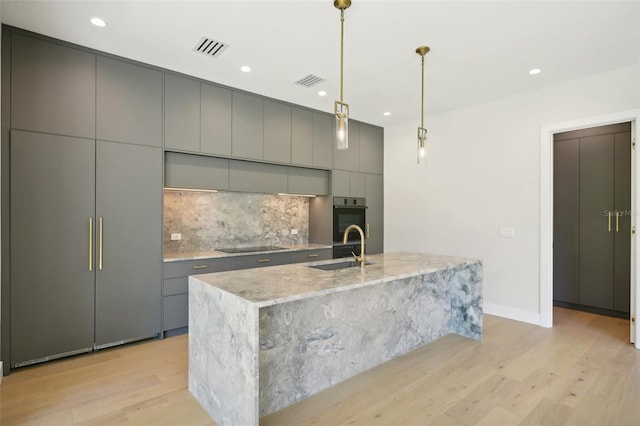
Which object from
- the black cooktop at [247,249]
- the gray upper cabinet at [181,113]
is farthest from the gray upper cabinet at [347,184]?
the gray upper cabinet at [181,113]

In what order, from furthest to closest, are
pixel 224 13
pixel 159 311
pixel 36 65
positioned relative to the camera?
pixel 159 311 < pixel 36 65 < pixel 224 13

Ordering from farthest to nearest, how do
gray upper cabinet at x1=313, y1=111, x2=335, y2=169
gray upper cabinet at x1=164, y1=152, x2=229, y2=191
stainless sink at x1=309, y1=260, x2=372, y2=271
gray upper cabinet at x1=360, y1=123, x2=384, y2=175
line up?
gray upper cabinet at x1=360, y1=123, x2=384, y2=175 → gray upper cabinet at x1=313, y1=111, x2=335, y2=169 → gray upper cabinet at x1=164, y1=152, x2=229, y2=191 → stainless sink at x1=309, y1=260, x2=372, y2=271

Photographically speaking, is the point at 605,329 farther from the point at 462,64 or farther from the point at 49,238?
the point at 49,238

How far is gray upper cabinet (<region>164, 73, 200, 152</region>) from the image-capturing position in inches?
137

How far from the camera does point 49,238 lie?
2.84 m

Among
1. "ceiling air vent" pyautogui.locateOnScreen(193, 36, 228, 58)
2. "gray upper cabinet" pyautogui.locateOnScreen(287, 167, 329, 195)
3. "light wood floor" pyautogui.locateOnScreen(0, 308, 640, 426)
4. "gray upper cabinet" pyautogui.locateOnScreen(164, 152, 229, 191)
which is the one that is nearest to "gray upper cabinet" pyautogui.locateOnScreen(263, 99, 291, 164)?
"gray upper cabinet" pyautogui.locateOnScreen(287, 167, 329, 195)

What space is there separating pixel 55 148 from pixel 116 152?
1.48 ft

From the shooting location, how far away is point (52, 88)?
2861 millimetres

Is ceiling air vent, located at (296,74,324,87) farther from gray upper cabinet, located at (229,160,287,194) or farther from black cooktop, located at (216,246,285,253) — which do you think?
black cooktop, located at (216,246,285,253)

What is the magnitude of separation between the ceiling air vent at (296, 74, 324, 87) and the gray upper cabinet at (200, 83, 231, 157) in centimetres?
86

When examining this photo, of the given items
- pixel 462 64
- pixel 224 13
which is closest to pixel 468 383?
pixel 462 64

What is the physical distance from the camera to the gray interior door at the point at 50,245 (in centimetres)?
271

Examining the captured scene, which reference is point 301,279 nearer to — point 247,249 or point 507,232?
point 247,249

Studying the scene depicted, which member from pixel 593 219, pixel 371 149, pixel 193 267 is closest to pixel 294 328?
pixel 193 267
